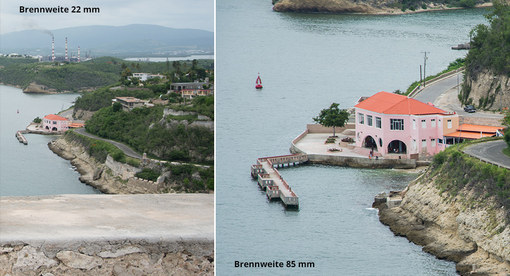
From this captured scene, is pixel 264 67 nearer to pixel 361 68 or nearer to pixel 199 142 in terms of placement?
pixel 361 68

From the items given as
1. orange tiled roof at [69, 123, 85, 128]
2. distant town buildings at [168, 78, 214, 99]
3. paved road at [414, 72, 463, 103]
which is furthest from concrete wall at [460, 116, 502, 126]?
orange tiled roof at [69, 123, 85, 128]

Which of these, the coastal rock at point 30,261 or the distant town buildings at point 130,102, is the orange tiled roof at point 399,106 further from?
the coastal rock at point 30,261

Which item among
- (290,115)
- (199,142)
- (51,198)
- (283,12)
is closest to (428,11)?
(283,12)

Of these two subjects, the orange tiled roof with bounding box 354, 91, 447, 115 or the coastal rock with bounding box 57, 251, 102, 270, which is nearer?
the coastal rock with bounding box 57, 251, 102, 270

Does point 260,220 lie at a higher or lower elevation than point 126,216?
lower

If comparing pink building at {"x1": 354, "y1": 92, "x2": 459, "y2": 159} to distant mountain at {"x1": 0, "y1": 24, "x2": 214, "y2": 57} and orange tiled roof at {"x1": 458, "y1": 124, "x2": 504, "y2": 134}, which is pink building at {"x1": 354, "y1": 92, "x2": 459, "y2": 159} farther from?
distant mountain at {"x1": 0, "y1": 24, "x2": 214, "y2": 57}

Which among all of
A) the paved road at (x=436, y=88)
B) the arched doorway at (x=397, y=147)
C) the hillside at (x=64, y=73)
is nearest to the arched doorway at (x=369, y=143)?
the arched doorway at (x=397, y=147)

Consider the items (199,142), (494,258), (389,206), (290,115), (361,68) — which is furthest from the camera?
(361,68)
